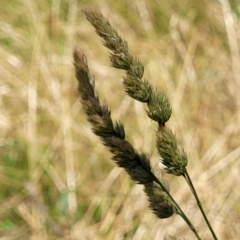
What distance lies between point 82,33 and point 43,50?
8.5 inches

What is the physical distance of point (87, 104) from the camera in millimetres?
779

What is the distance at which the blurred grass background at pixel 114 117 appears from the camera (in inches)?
64.2

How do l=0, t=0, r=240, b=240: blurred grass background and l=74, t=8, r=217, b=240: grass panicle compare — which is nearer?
l=74, t=8, r=217, b=240: grass panicle

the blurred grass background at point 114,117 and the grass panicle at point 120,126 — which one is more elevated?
the grass panicle at point 120,126

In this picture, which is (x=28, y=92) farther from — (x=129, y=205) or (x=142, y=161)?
(x=142, y=161)

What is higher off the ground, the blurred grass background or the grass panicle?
the grass panicle

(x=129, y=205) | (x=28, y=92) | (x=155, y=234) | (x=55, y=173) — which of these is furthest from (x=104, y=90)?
(x=155, y=234)

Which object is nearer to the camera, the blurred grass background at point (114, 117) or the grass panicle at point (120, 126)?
the grass panicle at point (120, 126)

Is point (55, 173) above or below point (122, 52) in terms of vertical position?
below

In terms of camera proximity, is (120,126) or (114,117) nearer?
(120,126)

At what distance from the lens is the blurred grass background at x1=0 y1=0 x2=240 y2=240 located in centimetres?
163

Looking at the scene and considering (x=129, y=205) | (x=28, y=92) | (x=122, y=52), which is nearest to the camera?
(x=122, y=52)

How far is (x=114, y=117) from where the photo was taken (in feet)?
6.52

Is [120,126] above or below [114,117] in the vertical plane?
above
